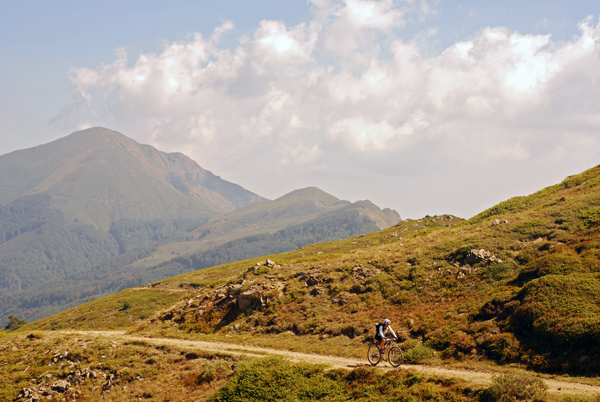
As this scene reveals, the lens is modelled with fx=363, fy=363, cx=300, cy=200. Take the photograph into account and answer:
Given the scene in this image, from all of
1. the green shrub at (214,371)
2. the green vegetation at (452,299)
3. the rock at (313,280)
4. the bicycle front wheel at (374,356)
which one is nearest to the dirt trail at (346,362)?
the bicycle front wheel at (374,356)

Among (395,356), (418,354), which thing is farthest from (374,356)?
(418,354)

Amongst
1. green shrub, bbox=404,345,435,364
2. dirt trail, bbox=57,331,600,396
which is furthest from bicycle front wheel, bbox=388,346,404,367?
green shrub, bbox=404,345,435,364

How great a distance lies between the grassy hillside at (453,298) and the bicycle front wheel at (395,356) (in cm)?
186

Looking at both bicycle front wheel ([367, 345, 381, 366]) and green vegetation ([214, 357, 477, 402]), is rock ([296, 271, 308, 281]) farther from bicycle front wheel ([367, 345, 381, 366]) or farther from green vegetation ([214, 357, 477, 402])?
Answer: bicycle front wheel ([367, 345, 381, 366])

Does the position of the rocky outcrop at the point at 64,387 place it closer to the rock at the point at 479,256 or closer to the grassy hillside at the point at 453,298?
the grassy hillside at the point at 453,298

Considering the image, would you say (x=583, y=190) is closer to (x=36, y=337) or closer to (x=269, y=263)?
(x=269, y=263)

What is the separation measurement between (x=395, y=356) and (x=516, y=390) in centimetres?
805

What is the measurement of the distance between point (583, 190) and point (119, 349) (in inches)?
2355

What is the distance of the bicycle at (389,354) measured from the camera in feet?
78.4

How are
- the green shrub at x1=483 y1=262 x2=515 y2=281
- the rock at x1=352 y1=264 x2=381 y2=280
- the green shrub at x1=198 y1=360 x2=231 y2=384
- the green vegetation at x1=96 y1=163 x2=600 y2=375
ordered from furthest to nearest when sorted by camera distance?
1. the rock at x1=352 y1=264 x2=381 y2=280
2. the green shrub at x1=483 y1=262 x2=515 y2=281
3. the green shrub at x1=198 y1=360 x2=231 y2=384
4. the green vegetation at x1=96 y1=163 x2=600 y2=375

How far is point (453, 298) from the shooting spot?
31844 mm

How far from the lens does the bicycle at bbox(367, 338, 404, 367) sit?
23906mm

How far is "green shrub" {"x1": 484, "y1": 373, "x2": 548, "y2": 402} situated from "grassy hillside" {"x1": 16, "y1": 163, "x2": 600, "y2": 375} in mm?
4050

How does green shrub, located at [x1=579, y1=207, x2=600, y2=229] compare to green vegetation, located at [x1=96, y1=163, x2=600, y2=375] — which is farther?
green shrub, located at [x1=579, y1=207, x2=600, y2=229]
